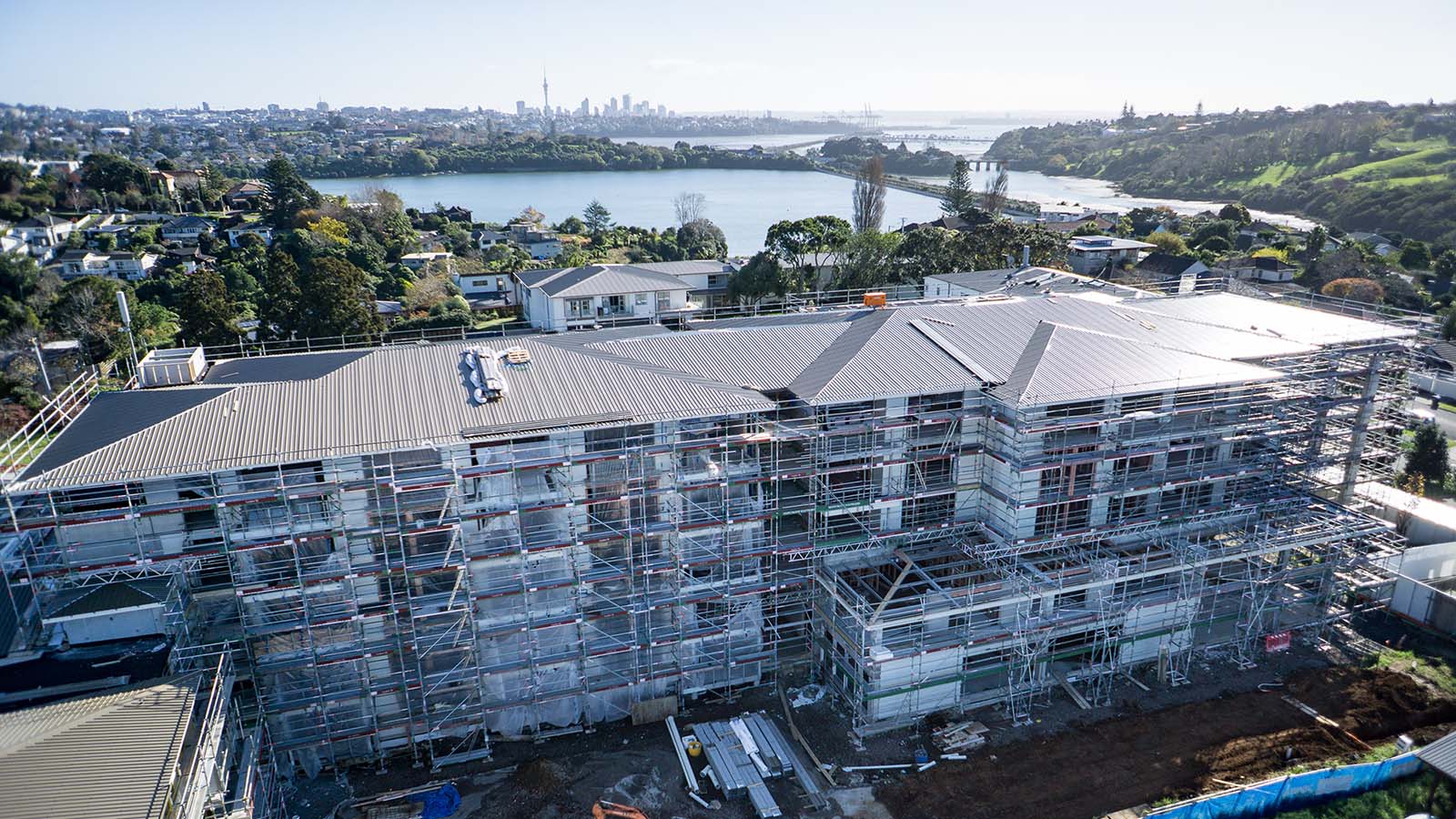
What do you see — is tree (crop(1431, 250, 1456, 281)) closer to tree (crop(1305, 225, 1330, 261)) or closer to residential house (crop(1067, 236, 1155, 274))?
tree (crop(1305, 225, 1330, 261))

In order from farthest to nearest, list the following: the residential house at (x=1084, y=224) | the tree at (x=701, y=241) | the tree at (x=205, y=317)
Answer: the residential house at (x=1084, y=224) < the tree at (x=701, y=241) < the tree at (x=205, y=317)

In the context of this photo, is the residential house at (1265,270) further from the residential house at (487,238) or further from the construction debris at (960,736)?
the residential house at (487,238)

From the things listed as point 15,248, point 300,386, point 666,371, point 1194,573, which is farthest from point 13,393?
point 1194,573

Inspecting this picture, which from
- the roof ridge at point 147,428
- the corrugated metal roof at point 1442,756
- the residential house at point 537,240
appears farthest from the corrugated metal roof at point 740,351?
the residential house at point 537,240

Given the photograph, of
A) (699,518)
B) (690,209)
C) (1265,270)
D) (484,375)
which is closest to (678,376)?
(699,518)

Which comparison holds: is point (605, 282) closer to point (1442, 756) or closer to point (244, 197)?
point (1442, 756)

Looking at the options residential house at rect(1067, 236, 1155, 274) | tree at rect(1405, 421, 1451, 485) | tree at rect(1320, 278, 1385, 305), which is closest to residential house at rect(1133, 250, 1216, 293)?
residential house at rect(1067, 236, 1155, 274)
